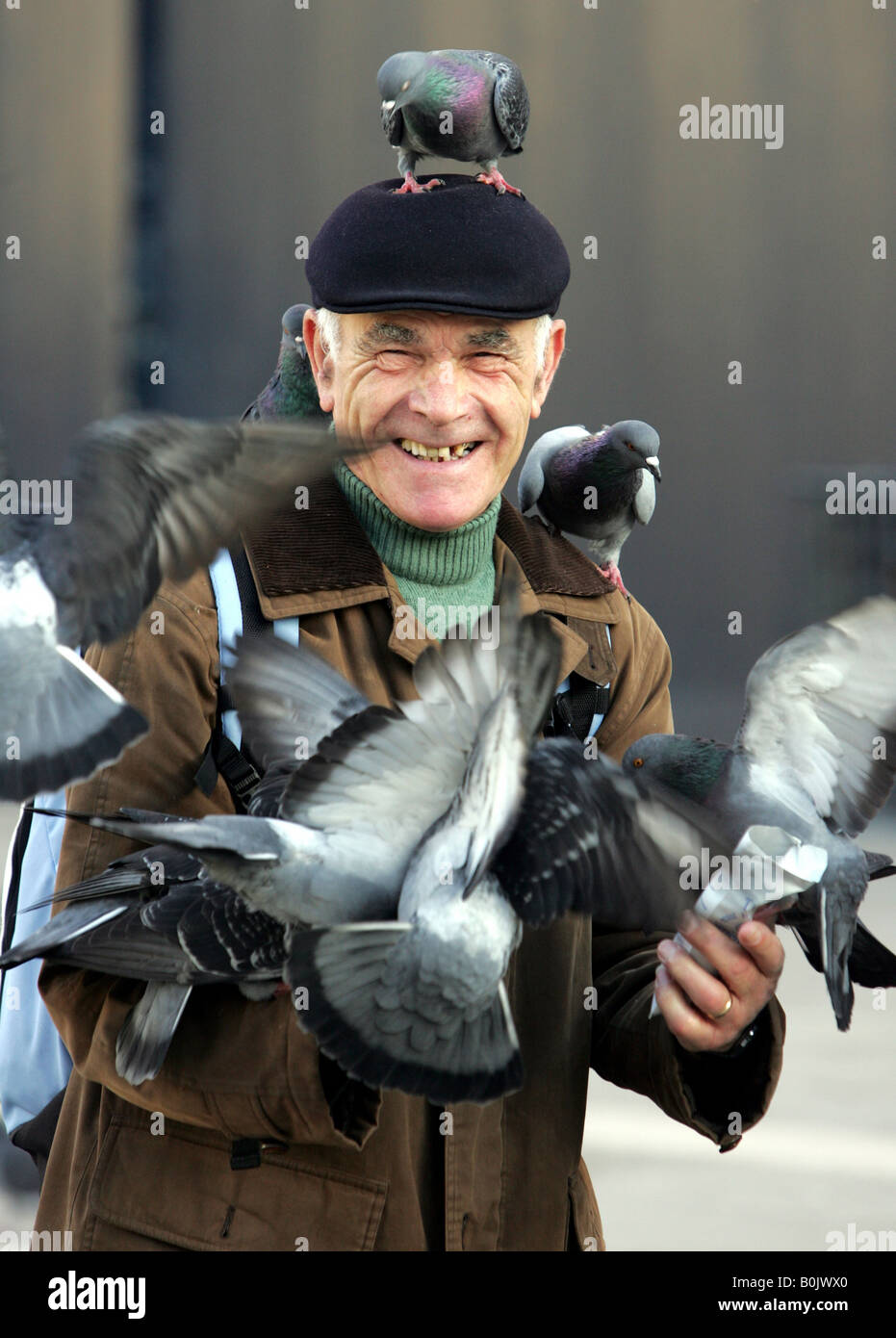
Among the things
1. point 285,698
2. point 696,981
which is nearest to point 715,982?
point 696,981

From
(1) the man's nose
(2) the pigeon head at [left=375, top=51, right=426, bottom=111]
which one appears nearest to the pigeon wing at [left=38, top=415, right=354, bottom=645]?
(1) the man's nose

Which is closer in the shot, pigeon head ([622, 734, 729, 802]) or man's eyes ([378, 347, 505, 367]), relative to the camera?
pigeon head ([622, 734, 729, 802])

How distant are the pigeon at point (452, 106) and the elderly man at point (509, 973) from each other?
768mm

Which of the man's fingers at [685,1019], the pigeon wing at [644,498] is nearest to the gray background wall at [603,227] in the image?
the pigeon wing at [644,498]

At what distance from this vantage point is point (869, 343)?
9.35 meters

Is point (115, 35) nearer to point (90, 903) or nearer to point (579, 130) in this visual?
point (579, 130)

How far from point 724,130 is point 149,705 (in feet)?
26.5

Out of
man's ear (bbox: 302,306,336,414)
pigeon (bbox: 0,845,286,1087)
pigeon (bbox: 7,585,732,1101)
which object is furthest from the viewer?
man's ear (bbox: 302,306,336,414)

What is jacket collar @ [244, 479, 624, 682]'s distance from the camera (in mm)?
2293

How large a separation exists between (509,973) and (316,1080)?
50cm

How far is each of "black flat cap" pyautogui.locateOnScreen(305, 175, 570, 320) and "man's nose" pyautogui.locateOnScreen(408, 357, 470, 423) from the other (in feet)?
0.40

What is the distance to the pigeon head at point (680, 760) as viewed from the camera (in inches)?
86.3

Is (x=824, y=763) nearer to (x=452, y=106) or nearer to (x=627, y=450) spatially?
(x=452, y=106)

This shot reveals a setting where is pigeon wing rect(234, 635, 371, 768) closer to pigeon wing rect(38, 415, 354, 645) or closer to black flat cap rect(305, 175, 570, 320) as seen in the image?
pigeon wing rect(38, 415, 354, 645)
